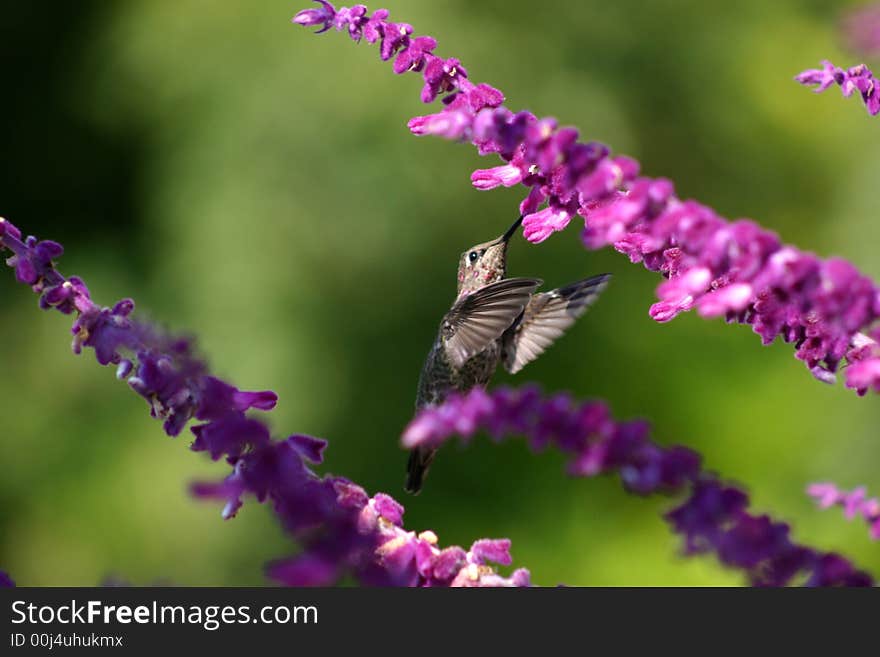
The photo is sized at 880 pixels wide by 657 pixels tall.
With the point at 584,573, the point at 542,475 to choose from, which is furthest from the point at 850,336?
the point at 542,475

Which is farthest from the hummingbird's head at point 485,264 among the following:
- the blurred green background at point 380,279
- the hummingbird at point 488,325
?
the blurred green background at point 380,279

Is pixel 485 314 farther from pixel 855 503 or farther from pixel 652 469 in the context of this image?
pixel 652 469

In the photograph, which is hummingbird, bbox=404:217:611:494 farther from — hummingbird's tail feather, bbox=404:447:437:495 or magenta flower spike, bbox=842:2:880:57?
magenta flower spike, bbox=842:2:880:57

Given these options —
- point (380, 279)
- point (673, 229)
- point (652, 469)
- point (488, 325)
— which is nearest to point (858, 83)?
point (673, 229)

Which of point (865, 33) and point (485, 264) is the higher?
point (485, 264)

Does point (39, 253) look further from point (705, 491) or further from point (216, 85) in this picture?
point (216, 85)
